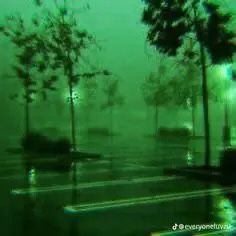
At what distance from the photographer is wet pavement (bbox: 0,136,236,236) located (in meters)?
9.38

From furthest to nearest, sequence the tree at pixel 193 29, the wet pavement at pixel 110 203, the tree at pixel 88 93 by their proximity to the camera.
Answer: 1. the tree at pixel 88 93
2. the tree at pixel 193 29
3. the wet pavement at pixel 110 203

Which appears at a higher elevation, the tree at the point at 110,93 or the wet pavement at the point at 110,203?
the tree at the point at 110,93

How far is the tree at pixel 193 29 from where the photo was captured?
57.0ft

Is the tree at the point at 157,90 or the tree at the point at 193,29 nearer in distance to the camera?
the tree at the point at 193,29

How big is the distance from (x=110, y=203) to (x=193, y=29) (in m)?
7.87

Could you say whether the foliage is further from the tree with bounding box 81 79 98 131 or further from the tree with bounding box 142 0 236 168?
the tree with bounding box 81 79 98 131

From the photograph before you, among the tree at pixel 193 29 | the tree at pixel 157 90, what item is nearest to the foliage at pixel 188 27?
the tree at pixel 193 29

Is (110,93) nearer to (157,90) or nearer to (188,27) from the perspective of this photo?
(157,90)

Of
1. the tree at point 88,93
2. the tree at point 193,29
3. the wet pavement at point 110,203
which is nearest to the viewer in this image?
the wet pavement at point 110,203

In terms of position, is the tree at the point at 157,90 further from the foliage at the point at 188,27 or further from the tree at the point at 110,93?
the foliage at the point at 188,27

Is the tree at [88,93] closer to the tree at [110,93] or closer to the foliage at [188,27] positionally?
the tree at [110,93]

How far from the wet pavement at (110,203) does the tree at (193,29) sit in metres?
3.24

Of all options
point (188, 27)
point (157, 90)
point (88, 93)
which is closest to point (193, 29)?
point (188, 27)

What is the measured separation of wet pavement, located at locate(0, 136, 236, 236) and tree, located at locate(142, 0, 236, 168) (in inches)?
128
